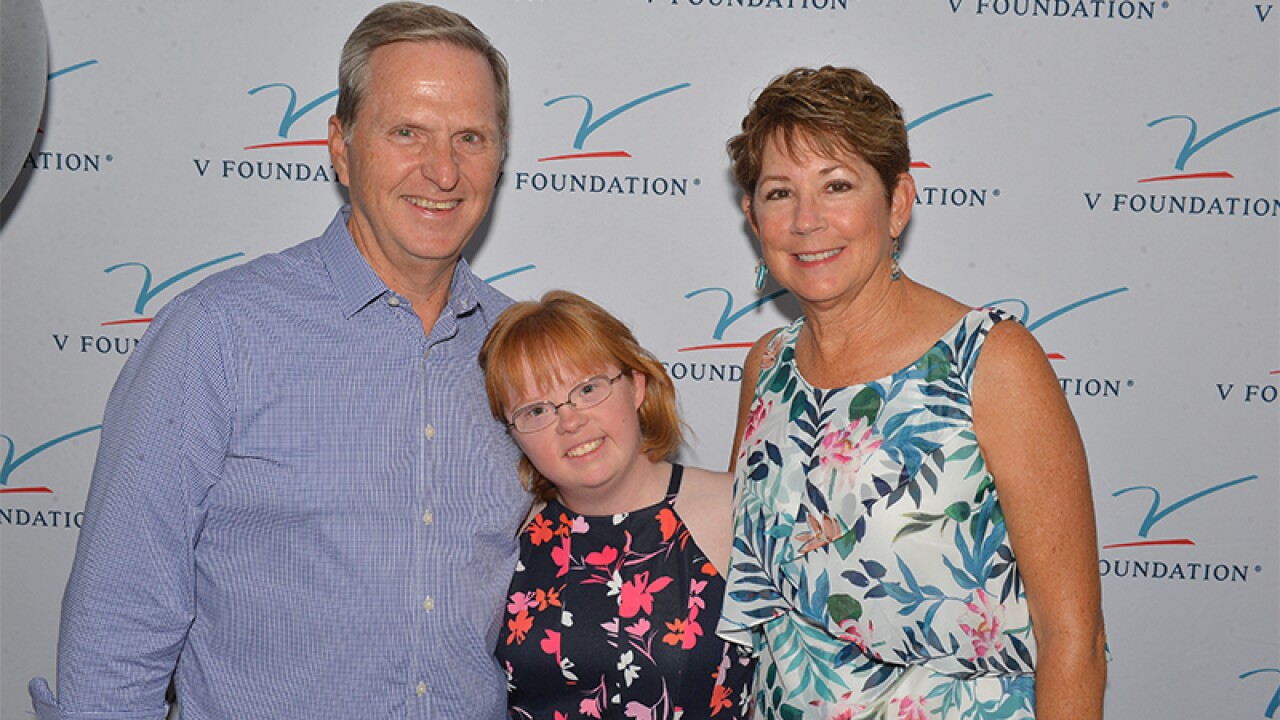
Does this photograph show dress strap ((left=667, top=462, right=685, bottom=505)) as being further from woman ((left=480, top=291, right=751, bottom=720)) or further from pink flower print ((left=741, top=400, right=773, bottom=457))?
pink flower print ((left=741, top=400, right=773, bottom=457))

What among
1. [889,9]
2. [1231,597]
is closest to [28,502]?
[889,9]

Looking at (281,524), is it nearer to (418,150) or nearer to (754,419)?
(418,150)

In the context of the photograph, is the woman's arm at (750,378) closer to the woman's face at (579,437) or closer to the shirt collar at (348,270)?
the woman's face at (579,437)

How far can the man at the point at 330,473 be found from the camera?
1.62 meters

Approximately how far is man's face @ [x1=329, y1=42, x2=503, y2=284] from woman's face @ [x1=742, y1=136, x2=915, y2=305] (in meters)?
0.56

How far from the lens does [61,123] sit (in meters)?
2.53

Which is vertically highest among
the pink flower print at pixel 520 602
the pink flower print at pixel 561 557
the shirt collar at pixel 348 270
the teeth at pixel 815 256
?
the teeth at pixel 815 256

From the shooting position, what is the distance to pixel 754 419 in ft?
6.36

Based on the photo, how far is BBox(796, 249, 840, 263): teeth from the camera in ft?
5.66

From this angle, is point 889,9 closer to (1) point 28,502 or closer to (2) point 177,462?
(2) point 177,462

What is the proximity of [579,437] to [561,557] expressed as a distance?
27 centimetres

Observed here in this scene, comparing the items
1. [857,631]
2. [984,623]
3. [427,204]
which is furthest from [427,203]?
[984,623]

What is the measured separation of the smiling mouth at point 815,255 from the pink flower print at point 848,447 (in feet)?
0.96

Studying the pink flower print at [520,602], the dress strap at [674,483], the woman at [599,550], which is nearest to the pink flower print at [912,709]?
the woman at [599,550]
